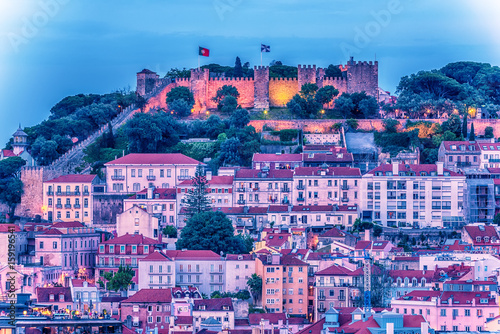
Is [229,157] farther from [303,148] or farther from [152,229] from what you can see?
[152,229]

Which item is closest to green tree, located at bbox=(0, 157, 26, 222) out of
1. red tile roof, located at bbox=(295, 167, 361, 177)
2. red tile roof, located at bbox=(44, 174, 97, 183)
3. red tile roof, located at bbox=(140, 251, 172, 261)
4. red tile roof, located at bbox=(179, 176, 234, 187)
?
red tile roof, located at bbox=(44, 174, 97, 183)

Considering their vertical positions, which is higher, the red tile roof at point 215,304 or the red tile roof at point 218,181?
the red tile roof at point 218,181

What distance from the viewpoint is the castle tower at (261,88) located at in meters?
101

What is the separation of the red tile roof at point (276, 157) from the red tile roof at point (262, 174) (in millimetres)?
3479

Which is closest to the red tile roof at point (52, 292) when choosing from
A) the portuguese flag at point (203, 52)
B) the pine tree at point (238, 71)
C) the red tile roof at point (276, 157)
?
the red tile roof at point (276, 157)

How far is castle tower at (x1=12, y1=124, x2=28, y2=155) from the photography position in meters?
97.2

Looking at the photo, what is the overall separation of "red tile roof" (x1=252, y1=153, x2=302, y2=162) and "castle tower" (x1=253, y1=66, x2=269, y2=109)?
51.2ft

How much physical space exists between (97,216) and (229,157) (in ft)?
32.1

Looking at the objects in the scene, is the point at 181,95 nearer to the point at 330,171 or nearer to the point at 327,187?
the point at 330,171

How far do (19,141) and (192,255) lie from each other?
33.7 metres

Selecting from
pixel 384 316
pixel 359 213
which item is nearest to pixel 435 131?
pixel 359 213

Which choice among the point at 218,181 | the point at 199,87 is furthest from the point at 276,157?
the point at 199,87

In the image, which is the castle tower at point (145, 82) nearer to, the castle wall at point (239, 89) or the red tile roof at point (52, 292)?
the castle wall at point (239, 89)

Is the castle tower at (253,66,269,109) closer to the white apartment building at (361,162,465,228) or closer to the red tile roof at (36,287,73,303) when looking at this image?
the white apartment building at (361,162,465,228)
